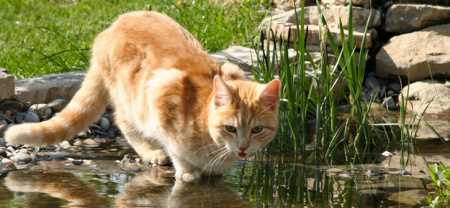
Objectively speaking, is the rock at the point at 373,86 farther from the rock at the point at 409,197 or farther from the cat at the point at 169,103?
the rock at the point at 409,197

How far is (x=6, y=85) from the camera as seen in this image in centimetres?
834

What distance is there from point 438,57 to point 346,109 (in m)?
1.63

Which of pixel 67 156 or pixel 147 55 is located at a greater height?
pixel 147 55

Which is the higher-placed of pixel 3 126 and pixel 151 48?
pixel 151 48

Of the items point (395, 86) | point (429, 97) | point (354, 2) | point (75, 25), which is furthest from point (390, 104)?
point (75, 25)

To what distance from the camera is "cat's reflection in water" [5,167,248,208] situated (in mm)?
6148

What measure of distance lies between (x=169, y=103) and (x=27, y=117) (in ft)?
7.08

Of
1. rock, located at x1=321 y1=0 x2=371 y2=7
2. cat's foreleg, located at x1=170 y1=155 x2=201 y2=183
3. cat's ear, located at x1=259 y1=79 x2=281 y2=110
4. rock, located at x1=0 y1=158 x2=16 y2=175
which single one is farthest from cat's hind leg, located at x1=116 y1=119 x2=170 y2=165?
rock, located at x1=321 y1=0 x2=371 y2=7

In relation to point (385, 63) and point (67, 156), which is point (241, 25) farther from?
point (67, 156)

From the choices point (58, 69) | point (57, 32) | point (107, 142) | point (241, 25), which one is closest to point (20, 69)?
point (58, 69)

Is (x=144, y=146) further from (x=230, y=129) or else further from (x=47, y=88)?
(x=47, y=88)

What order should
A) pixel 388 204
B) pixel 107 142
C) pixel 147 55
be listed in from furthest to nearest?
pixel 107 142
pixel 147 55
pixel 388 204

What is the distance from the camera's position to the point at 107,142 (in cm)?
825

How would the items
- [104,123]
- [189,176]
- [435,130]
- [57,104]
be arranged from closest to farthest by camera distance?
[189,176]
[435,130]
[104,123]
[57,104]
